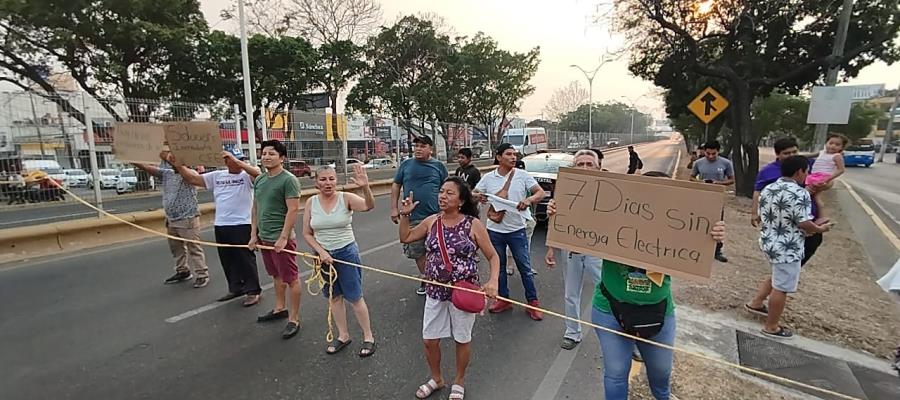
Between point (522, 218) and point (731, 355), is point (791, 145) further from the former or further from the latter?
point (522, 218)

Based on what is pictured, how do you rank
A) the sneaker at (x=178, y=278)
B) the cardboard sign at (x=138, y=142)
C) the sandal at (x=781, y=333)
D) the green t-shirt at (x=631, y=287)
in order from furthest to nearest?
1. the sneaker at (x=178, y=278)
2. the cardboard sign at (x=138, y=142)
3. the sandal at (x=781, y=333)
4. the green t-shirt at (x=631, y=287)

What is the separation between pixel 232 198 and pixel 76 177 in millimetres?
5655

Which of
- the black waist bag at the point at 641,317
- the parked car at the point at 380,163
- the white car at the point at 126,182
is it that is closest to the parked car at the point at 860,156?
the parked car at the point at 380,163

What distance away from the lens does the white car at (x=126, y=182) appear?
8672 millimetres

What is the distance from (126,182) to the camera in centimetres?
887

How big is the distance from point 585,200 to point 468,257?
0.81m

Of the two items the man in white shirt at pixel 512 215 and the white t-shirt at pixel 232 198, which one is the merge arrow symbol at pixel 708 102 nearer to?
the man in white shirt at pixel 512 215

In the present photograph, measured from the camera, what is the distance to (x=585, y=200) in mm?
2590

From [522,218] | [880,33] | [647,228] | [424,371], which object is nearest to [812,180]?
[522,218]

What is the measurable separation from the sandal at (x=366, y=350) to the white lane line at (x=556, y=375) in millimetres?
1346

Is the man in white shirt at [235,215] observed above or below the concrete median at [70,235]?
above

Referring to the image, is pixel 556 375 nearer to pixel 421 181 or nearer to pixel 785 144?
pixel 421 181

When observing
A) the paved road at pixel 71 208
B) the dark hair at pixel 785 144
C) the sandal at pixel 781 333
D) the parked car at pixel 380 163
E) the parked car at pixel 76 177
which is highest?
the dark hair at pixel 785 144

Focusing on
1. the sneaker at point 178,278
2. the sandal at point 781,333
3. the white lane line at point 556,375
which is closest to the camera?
the white lane line at point 556,375
